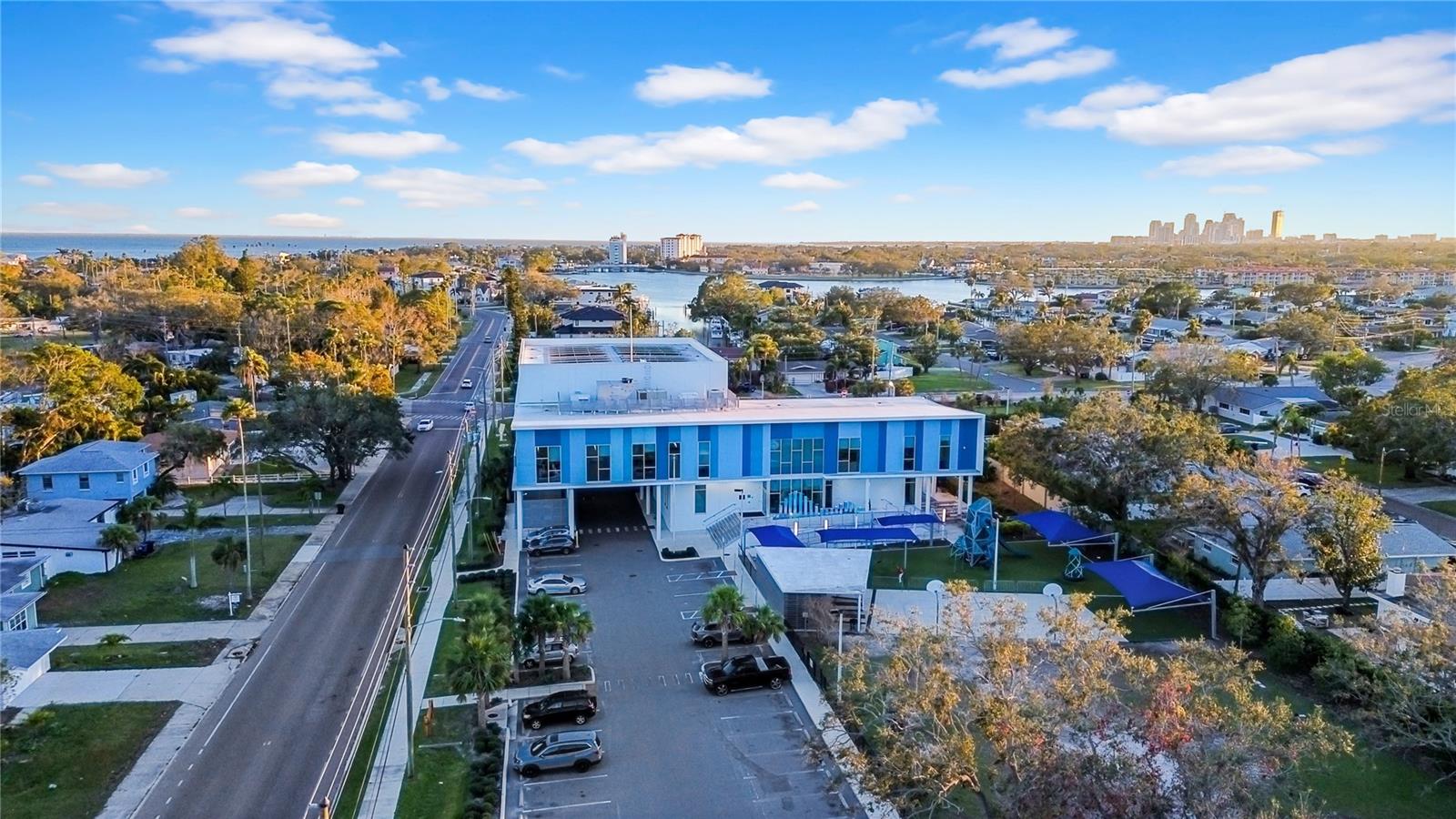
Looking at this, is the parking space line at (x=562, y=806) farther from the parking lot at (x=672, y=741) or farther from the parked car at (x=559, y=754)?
the parked car at (x=559, y=754)

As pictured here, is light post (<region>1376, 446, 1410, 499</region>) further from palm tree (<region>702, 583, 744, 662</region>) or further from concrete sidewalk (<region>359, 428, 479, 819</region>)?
concrete sidewalk (<region>359, 428, 479, 819</region>)

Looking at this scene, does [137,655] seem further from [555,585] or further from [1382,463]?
[1382,463]

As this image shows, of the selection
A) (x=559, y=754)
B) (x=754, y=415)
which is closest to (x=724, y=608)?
(x=559, y=754)

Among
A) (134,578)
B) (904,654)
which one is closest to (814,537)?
(904,654)

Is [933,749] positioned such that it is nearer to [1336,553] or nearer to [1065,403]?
[1336,553]

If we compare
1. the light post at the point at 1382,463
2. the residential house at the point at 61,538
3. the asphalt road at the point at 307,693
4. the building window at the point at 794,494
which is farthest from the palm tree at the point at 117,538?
the light post at the point at 1382,463

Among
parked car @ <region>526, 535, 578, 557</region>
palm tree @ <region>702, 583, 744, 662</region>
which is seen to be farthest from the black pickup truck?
parked car @ <region>526, 535, 578, 557</region>

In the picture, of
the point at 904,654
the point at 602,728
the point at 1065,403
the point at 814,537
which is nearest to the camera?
the point at 904,654
